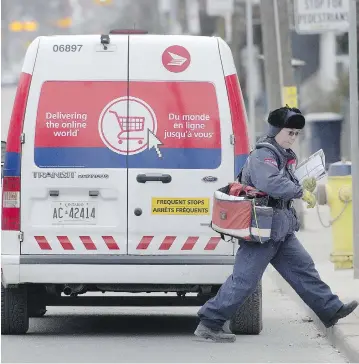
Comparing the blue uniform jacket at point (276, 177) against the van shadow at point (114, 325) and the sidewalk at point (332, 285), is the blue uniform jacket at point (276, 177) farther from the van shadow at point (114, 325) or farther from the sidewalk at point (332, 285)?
the van shadow at point (114, 325)

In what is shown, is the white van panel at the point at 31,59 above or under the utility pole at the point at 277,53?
under

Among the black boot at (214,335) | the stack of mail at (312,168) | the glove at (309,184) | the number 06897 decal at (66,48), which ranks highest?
the number 06897 decal at (66,48)

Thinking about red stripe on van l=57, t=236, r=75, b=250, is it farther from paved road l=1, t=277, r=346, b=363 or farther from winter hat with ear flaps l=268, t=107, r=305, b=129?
winter hat with ear flaps l=268, t=107, r=305, b=129

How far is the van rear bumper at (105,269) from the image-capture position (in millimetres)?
11656

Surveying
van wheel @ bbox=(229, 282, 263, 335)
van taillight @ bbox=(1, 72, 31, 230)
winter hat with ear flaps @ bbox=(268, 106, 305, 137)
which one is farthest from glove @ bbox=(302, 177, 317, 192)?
van taillight @ bbox=(1, 72, 31, 230)

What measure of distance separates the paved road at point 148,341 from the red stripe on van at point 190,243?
2.25 ft

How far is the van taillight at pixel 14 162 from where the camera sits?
11.6 meters

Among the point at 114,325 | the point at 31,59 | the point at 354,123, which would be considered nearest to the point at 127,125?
the point at 31,59

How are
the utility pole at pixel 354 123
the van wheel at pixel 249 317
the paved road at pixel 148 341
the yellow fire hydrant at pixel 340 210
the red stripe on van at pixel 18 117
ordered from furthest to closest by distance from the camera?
the yellow fire hydrant at pixel 340 210 → the utility pole at pixel 354 123 → the van wheel at pixel 249 317 → the red stripe on van at pixel 18 117 → the paved road at pixel 148 341

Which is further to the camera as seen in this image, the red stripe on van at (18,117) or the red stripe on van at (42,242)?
the red stripe on van at (42,242)

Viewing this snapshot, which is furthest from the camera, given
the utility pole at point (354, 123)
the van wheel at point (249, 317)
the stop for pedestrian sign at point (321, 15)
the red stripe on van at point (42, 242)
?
Result: the stop for pedestrian sign at point (321, 15)

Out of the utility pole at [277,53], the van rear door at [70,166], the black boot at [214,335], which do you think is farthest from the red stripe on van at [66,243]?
the utility pole at [277,53]

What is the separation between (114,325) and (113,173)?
1772mm

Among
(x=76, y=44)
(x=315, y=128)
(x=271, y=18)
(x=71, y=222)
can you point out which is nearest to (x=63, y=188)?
(x=71, y=222)
